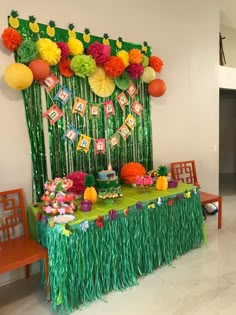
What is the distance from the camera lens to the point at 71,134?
2.55m

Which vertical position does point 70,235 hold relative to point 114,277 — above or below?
above

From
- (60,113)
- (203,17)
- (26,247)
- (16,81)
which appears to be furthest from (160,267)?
A: (203,17)

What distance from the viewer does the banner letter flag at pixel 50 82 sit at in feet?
Answer: 7.77

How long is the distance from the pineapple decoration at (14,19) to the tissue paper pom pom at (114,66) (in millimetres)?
871

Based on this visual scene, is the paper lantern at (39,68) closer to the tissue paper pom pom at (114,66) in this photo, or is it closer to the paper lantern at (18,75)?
the paper lantern at (18,75)

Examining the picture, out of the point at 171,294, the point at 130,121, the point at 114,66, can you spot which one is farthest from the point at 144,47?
the point at 171,294

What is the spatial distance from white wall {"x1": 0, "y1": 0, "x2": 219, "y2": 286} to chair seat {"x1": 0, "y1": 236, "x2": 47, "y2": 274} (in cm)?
46

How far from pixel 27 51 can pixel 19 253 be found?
1.63m

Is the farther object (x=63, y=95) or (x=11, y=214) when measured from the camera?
(x=63, y=95)

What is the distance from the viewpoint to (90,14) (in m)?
2.64

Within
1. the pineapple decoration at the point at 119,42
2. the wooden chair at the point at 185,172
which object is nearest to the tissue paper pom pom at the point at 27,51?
the pineapple decoration at the point at 119,42

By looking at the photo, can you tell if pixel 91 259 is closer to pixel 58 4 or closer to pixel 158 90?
pixel 158 90

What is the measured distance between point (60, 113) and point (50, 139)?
273mm

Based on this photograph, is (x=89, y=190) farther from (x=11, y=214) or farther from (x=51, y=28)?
(x=51, y=28)
